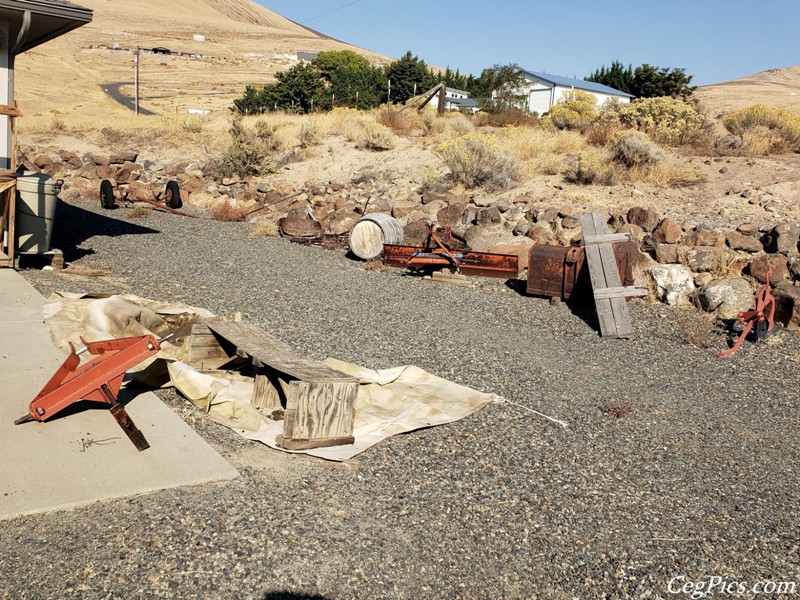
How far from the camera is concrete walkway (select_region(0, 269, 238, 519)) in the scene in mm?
4301

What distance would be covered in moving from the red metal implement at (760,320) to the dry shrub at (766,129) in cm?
933

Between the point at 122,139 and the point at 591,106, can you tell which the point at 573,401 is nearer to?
the point at 591,106

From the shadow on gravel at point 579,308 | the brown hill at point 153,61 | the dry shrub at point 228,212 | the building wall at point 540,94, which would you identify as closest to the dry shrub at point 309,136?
the dry shrub at point 228,212

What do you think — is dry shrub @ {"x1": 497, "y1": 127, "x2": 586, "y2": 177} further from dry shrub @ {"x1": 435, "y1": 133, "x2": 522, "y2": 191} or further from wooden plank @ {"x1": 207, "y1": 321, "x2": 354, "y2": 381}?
wooden plank @ {"x1": 207, "y1": 321, "x2": 354, "y2": 381}

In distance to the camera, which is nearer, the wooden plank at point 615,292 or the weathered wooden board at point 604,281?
the weathered wooden board at point 604,281

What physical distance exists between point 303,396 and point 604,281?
21.1 ft

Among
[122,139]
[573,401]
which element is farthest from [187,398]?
[122,139]

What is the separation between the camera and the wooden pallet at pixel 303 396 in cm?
520

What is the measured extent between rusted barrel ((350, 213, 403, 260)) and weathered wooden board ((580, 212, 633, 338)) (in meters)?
4.21

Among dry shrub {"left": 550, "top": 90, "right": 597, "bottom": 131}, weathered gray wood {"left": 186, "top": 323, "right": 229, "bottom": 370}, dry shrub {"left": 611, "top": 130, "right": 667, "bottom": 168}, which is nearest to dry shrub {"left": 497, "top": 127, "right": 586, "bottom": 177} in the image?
dry shrub {"left": 550, "top": 90, "right": 597, "bottom": 131}

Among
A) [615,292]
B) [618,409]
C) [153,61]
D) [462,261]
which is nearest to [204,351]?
[618,409]

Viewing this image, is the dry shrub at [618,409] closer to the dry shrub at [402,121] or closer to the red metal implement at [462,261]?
the red metal implement at [462,261]

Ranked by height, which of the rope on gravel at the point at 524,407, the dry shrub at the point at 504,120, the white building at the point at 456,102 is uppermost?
the white building at the point at 456,102

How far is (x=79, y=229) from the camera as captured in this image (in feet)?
47.5
